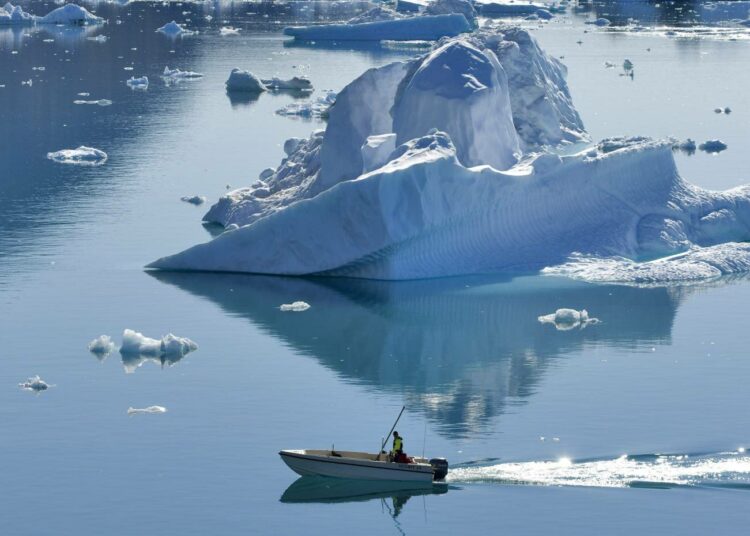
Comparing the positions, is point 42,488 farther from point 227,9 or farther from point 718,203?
point 227,9

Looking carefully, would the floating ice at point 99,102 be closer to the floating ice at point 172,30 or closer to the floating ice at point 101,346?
the floating ice at point 172,30

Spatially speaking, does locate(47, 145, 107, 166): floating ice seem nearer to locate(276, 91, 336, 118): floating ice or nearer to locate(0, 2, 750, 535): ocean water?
locate(0, 2, 750, 535): ocean water

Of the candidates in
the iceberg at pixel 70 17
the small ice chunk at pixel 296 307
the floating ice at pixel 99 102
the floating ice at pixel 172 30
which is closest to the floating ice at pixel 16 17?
the iceberg at pixel 70 17

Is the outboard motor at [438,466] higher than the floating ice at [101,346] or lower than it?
higher

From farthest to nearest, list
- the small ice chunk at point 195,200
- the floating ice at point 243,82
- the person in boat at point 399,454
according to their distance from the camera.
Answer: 1. the floating ice at point 243,82
2. the small ice chunk at point 195,200
3. the person in boat at point 399,454

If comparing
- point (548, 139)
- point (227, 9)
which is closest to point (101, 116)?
point (548, 139)

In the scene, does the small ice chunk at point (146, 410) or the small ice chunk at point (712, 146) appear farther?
the small ice chunk at point (712, 146)

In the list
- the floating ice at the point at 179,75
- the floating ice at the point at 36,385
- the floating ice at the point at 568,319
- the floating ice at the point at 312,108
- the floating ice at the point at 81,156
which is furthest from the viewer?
the floating ice at the point at 179,75

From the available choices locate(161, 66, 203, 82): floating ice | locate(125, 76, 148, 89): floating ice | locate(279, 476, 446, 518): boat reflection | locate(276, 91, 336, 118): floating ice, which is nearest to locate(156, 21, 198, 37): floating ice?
locate(161, 66, 203, 82): floating ice

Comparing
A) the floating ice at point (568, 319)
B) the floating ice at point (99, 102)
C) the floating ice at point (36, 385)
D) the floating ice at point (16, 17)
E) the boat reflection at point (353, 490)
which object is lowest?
the floating ice at point (16, 17)
